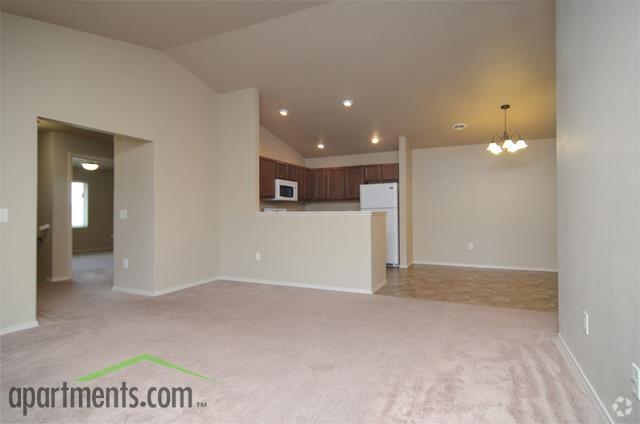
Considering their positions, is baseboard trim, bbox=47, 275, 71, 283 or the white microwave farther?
the white microwave

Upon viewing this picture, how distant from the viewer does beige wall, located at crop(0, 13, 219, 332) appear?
290 centimetres

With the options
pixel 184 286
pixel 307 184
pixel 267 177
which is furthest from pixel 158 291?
pixel 307 184

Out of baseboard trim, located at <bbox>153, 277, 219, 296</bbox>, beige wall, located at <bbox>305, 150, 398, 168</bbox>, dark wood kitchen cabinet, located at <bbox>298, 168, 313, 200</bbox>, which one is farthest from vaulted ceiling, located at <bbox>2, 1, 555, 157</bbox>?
baseboard trim, located at <bbox>153, 277, 219, 296</bbox>

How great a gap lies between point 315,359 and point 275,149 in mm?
4878

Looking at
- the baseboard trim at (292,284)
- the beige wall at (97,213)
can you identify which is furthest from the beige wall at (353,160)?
the beige wall at (97,213)

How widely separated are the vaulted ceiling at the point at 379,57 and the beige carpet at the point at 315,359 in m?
2.79

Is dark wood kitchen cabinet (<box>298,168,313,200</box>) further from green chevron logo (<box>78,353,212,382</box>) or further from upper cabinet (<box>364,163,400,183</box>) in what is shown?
green chevron logo (<box>78,353,212,382</box>)

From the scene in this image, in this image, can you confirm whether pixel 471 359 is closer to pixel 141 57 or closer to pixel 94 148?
pixel 141 57

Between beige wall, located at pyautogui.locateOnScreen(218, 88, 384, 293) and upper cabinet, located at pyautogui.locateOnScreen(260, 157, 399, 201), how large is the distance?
1.17 metres

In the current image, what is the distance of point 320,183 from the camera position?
7.16 m

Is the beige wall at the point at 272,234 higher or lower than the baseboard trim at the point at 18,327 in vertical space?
higher

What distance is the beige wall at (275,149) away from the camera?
6.16 metres

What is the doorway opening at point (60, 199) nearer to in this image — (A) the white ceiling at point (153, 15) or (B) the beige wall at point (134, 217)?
(B) the beige wall at point (134, 217)

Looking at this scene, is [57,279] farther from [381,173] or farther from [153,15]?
[381,173]
